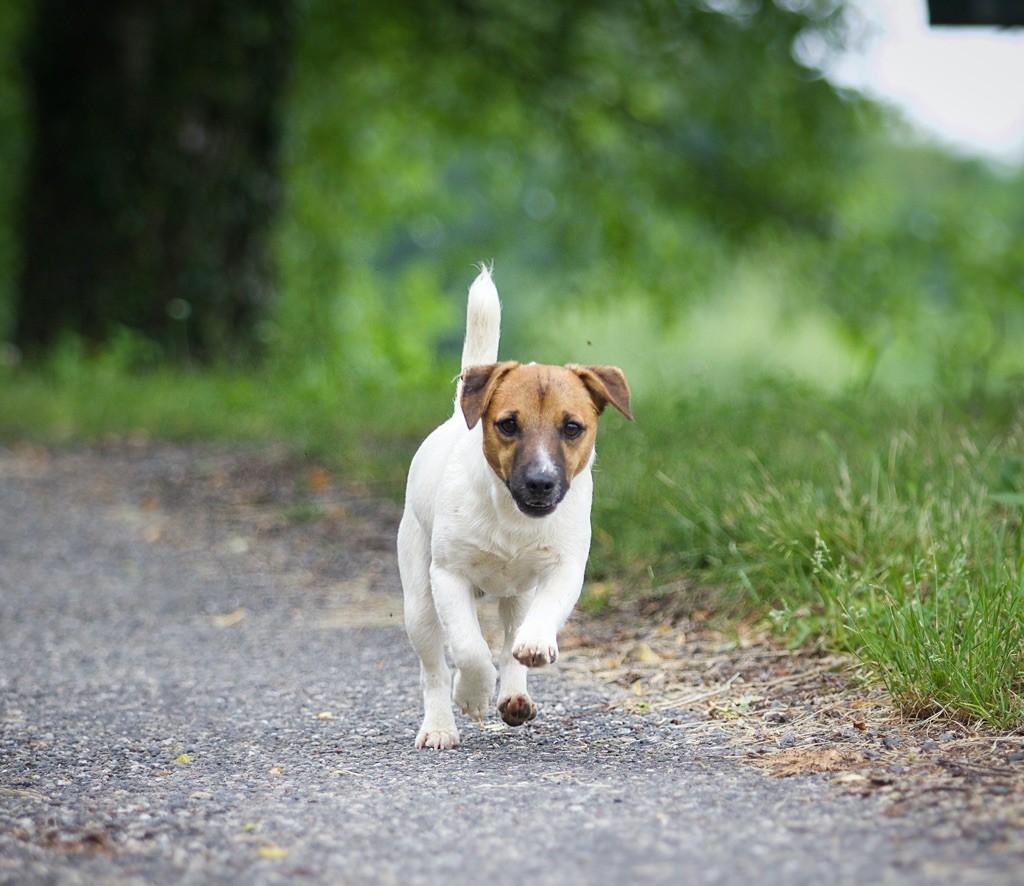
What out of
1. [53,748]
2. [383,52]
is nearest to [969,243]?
[383,52]

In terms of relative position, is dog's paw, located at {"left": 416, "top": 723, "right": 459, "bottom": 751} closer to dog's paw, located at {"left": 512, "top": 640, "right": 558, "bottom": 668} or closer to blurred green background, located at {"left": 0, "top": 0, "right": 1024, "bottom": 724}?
dog's paw, located at {"left": 512, "top": 640, "right": 558, "bottom": 668}

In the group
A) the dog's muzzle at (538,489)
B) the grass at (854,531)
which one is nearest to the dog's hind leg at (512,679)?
the dog's muzzle at (538,489)

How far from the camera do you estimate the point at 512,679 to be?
460cm

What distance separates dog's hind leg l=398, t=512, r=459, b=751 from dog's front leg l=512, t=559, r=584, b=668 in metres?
0.39

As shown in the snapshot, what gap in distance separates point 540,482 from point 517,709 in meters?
0.72

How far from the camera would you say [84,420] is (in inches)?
439

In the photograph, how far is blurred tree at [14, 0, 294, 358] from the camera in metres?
12.9

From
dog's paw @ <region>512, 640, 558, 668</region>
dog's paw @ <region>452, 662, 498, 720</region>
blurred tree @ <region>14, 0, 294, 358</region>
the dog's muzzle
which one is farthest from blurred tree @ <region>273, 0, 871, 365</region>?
dog's paw @ <region>512, 640, 558, 668</region>

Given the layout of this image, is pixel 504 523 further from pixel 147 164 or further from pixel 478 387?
pixel 147 164

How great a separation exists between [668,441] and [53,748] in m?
4.05

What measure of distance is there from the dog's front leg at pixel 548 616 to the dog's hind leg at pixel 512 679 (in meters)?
0.14

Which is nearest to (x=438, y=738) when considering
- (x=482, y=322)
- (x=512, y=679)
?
(x=512, y=679)

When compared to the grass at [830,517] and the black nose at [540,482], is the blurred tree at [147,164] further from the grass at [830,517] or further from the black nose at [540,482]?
the black nose at [540,482]

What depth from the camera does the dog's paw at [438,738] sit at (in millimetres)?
4539
